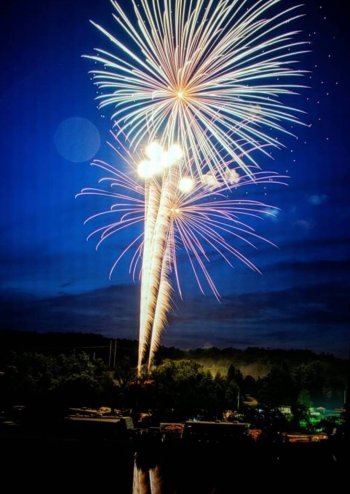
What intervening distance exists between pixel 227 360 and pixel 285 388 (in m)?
8.72

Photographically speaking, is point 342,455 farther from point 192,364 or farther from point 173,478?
point 192,364

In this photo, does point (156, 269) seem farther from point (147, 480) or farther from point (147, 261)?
point (147, 480)

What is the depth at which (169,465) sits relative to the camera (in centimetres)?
1272

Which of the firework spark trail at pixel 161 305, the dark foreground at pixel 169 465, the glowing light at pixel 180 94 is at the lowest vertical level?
the dark foreground at pixel 169 465

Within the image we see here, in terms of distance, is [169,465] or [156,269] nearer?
[169,465]

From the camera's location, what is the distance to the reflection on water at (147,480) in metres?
10.2

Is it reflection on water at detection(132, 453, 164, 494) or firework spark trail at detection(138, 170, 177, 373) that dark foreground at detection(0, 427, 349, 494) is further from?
firework spark trail at detection(138, 170, 177, 373)

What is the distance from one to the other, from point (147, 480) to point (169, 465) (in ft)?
6.30

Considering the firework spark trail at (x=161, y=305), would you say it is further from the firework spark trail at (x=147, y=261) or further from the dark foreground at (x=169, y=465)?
the dark foreground at (x=169, y=465)

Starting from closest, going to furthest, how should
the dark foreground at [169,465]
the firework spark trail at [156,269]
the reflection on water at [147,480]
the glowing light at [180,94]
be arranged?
the reflection on water at [147,480], the dark foreground at [169,465], the glowing light at [180,94], the firework spark trail at [156,269]

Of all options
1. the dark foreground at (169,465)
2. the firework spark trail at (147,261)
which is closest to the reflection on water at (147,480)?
the dark foreground at (169,465)

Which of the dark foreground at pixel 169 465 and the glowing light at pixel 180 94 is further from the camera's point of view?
the glowing light at pixel 180 94

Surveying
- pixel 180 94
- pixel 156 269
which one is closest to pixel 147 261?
pixel 156 269

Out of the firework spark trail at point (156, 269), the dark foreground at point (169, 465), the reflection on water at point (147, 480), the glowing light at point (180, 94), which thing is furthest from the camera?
the firework spark trail at point (156, 269)
